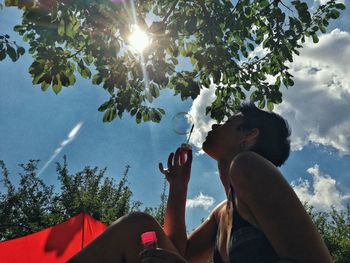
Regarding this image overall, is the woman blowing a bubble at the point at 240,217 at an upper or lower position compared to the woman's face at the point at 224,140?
lower

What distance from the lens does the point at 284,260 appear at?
1.52 meters

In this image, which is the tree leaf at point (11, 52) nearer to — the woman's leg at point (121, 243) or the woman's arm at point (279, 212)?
the woman's leg at point (121, 243)

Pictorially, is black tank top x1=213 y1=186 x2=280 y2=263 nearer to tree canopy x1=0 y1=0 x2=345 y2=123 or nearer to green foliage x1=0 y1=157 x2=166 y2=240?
tree canopy x1=0 y1=0 x2=345 y2=123

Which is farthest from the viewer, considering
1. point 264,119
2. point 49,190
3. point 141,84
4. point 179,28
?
point 49,190

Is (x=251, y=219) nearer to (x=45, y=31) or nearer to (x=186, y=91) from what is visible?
(x=45, y=31)

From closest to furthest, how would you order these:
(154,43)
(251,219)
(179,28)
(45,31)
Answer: (251,219) < (45,31) < (154,43) < (179,28)

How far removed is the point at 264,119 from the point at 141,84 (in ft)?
11.4

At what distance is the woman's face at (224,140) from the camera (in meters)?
2.79

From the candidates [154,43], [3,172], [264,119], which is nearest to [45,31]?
[154,43]

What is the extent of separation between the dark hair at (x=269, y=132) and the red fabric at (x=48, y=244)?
3.78 meters

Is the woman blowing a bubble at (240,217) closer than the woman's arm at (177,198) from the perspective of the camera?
Yes

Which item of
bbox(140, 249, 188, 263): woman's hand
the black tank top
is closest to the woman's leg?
the black tank top

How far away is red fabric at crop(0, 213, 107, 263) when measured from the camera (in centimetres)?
547

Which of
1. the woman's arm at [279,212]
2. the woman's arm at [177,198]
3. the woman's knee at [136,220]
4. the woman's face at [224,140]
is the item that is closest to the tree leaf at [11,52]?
the woman's arm at [177,198]
